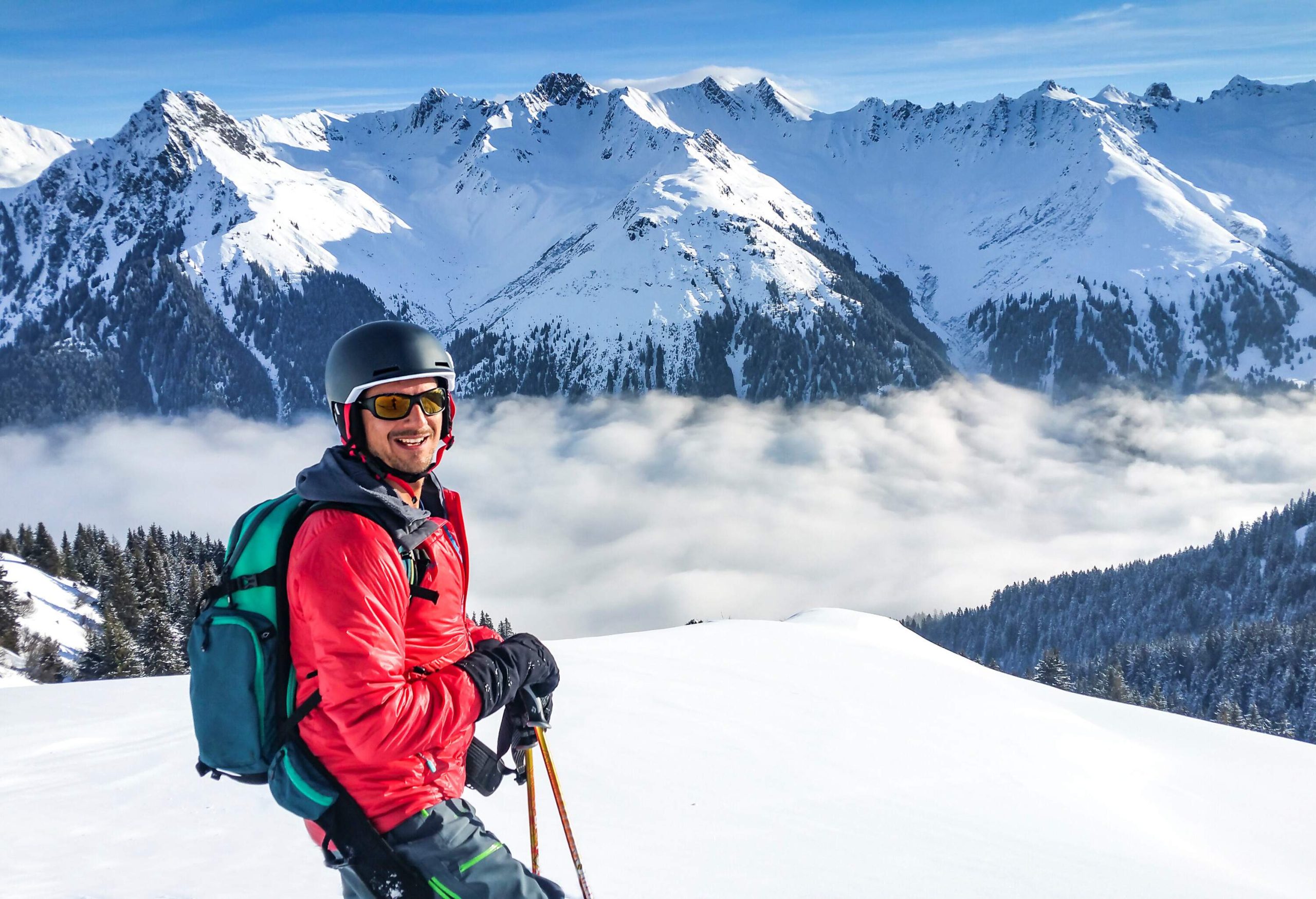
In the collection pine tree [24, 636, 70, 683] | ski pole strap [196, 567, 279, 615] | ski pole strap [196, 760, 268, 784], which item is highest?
ski pole strap [196, 567, 279, 615]

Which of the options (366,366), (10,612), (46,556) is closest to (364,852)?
(366,366)

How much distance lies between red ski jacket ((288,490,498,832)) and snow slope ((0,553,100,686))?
56.1 metres

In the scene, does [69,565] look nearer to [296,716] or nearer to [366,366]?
[366,366]

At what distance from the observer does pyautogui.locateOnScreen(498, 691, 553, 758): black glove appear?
4.31m

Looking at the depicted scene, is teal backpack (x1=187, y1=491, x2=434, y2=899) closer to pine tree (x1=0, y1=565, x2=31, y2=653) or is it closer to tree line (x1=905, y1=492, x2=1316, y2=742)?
pine tree (x1=0, y1=565, x2=31, y2=653)

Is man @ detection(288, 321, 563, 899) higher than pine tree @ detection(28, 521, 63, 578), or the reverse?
man @ detection(288, 321, 563, 899)

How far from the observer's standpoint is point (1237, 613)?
498ft

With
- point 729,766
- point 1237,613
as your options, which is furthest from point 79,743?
point 1237,613

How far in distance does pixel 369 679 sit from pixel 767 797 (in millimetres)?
7997

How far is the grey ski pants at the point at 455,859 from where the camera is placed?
3.47 m

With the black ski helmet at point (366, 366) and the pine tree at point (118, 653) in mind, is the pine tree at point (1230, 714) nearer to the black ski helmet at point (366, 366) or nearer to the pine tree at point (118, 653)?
the pine tree at point (118, 653)

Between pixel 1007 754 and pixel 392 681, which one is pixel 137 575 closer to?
pixel 1007 754

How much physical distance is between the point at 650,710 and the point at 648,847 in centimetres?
500

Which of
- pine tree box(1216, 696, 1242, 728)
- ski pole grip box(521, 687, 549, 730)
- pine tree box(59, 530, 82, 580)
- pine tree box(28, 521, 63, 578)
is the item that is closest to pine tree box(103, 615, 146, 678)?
pine tree box(28, 521, 63, 578)
